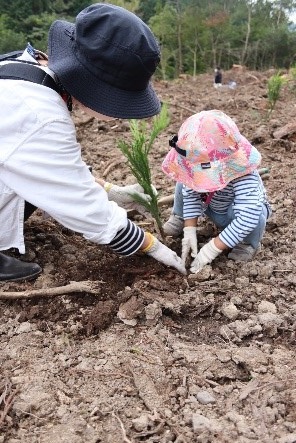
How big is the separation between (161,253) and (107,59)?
2.68 ft

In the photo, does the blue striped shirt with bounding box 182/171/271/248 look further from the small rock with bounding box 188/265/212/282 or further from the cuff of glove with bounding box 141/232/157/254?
the cuff of glove with bounding box 141/232/157/254

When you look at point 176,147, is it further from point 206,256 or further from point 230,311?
point 230,311

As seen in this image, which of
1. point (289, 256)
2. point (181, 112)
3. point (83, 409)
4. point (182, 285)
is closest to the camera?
point (83, 409)

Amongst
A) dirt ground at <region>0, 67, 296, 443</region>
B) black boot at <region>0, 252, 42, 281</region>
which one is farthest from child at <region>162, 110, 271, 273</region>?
black boot at <region>0, 252, 42, 281</region>

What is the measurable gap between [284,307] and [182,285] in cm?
41

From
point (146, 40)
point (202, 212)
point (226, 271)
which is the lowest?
point (226, 271)

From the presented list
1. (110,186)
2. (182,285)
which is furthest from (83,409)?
(110,186)

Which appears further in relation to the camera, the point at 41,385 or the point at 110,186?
the point at 110,186

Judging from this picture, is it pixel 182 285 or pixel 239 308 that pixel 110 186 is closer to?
pixel 182 285

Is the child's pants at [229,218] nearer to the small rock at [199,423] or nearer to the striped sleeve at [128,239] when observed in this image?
the striped sleeve at [128,239]

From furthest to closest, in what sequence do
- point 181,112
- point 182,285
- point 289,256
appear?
point 181,112, point 289,256, point 182,285

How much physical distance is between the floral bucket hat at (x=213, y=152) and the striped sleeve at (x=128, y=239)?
32cm

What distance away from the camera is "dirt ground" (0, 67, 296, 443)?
4.40 feet

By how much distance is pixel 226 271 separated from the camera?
210 cm
